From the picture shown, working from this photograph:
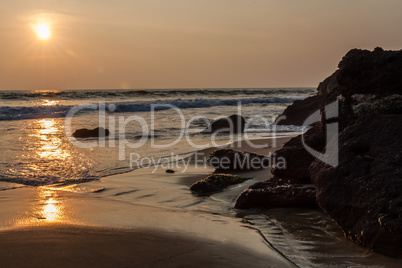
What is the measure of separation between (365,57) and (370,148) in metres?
1.27

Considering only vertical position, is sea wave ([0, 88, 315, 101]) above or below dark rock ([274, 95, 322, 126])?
above

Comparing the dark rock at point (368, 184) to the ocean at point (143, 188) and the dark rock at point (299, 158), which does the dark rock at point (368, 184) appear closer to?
the ocean at point (143, 188)

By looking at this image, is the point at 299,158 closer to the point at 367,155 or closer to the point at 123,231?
the point at 367,155

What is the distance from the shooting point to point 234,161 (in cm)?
777

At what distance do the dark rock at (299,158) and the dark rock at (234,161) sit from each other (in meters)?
1.96

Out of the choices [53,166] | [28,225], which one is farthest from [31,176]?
[28,225]

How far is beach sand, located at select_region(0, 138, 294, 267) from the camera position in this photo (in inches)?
129

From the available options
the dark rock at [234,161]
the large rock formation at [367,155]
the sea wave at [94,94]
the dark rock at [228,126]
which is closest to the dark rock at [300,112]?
the dark rock at [228,126]

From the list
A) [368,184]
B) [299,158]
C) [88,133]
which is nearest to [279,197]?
[299,158]

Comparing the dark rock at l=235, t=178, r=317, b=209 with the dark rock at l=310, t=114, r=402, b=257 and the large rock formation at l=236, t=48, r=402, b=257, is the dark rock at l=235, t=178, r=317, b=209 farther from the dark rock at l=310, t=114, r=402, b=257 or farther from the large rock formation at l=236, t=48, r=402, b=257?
the dark rock at l=310, t=114, r=402, b=257

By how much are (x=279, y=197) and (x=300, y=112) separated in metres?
14.0

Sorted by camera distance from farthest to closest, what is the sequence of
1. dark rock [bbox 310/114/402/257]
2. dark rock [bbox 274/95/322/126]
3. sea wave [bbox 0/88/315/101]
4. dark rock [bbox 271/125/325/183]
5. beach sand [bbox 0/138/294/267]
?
sea wave [bbox 0/88/315/101], dark rock [bbox 274/95/322/126], dark rock [bbox 271/125/325/183], dark rock [bbox 310/114/402/257], beach sand [bbox 0/138/294/267]

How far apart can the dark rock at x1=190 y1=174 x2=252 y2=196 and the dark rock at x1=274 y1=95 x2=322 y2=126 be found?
38.5 feet

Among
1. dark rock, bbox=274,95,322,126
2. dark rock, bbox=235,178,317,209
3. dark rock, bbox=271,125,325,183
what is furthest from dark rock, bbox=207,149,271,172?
dark rock, bbox=274,95,322,126
